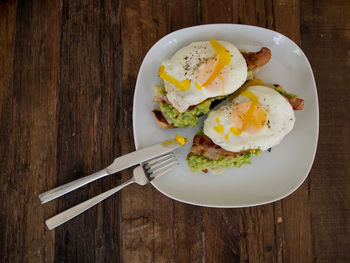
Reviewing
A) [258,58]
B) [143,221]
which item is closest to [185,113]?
[258,58]

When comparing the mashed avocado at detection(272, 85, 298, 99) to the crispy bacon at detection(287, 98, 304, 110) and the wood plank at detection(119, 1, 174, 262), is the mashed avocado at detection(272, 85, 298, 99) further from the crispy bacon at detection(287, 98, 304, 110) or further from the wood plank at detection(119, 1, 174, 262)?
the wood plank at detection(119, 1, 174, 262)

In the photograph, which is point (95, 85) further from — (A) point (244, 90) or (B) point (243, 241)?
(B) point (243, 241)

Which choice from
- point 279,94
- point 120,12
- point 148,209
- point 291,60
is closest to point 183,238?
point 148,209

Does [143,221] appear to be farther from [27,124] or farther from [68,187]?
[27,124]

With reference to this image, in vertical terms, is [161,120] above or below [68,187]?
above

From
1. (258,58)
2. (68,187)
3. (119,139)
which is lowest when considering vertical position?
(68,187)

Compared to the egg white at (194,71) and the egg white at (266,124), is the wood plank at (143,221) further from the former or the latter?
the egg white at (266,124)
